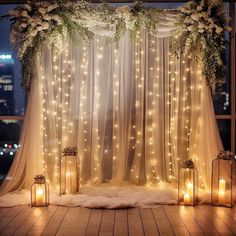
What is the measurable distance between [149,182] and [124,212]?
126 centimetres

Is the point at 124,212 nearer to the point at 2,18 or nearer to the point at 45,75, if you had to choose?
the point at 45,75

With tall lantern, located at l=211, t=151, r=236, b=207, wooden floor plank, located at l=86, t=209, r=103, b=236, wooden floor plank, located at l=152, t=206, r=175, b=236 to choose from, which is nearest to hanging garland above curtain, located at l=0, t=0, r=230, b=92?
tall lantern, located at l=211, t=151, r=236, b=207

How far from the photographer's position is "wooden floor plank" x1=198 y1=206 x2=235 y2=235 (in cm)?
376

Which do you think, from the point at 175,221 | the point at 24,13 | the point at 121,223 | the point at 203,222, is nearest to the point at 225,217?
the point at 203,222

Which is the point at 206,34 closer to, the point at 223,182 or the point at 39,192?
the point at 223,182

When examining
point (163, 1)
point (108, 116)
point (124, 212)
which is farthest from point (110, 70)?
point (124, 212)

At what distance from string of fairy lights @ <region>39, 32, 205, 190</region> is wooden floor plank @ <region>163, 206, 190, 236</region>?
1.10m

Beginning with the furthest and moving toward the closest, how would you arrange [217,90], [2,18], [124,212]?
1. [217,90]
2. [2,18]
3. [124,212]

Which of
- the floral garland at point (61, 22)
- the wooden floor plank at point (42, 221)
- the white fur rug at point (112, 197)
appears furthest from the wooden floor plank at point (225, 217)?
the floral garland at point (61, 22)

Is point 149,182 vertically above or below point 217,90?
below

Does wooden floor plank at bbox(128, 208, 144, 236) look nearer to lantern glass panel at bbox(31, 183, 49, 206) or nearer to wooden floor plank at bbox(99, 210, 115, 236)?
wooden floor plank at bbox(99, 210, 115, 236)

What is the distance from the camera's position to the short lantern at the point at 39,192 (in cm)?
466

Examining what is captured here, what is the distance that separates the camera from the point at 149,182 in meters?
5.62

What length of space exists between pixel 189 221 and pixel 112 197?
116 centimetres
